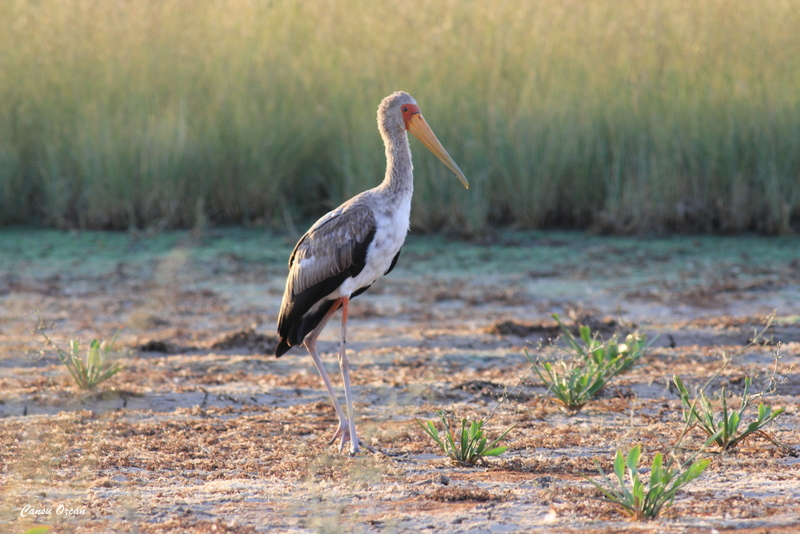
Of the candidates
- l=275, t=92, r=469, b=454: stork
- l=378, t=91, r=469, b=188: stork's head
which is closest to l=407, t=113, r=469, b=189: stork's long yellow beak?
l=378, t=91, r=469, b=188: stork's head

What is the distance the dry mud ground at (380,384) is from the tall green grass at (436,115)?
1.13 ft

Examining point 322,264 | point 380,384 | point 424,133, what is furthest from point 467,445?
point 424,133

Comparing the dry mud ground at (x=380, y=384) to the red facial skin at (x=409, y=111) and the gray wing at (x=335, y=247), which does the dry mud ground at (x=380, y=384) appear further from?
the red facial skin at (x=409, y=111)

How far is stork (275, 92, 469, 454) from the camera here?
158 inches

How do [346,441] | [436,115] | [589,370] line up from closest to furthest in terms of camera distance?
[346,441] < [589,370] < [436,115]

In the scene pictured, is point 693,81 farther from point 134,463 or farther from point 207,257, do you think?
point 134,463

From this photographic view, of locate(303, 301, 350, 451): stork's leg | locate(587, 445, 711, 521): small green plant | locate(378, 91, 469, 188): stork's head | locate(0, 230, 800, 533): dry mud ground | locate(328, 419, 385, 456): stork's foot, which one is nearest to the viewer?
locate(587, 445, 711, 521): small green plant

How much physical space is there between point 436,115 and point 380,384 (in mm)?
3739

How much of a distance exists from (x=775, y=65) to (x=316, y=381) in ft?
17.2

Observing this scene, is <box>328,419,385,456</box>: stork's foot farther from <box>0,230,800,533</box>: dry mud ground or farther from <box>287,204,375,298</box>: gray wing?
<box>287,204,375,298</box>: gray wing

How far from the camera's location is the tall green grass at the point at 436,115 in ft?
25.3

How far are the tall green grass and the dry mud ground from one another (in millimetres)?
345

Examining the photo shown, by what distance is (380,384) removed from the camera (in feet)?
15.9

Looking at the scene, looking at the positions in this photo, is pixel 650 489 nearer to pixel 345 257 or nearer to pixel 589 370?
pixel 589 370
